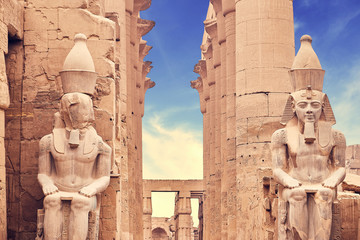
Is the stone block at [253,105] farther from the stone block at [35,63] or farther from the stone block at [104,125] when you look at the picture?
the stone block at [35,63]

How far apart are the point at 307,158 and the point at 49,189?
3307 millimetres

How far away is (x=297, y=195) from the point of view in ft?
27.5

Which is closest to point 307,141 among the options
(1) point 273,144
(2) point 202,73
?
(1) point 273,144

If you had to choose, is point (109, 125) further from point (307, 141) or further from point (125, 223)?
point (125, 223)

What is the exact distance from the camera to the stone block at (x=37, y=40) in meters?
9.43

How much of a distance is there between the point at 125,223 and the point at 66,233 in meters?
9.44

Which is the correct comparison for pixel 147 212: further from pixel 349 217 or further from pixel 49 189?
pixel 49 189

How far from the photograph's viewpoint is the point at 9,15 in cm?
889

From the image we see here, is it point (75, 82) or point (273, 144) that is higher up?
point (75, 82)

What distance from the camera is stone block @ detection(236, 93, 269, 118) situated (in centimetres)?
1379

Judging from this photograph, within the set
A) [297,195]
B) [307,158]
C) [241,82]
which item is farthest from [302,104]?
[241,82]

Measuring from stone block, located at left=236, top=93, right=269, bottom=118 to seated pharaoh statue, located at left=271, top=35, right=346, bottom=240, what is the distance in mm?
4733

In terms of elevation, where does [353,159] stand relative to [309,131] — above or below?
above

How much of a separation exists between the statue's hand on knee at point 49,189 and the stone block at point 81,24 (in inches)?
95.7
